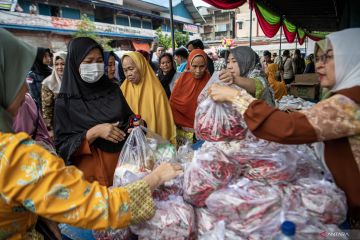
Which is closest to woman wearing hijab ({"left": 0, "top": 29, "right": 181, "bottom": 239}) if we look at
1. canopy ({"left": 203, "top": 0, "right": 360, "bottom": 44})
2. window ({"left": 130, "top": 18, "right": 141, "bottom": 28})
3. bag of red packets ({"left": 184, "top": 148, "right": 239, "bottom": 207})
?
bag of red packets ({"left": 184, "top": 148, "right": 239, "bottom": 207})

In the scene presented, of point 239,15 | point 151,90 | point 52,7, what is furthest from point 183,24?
point 151,90

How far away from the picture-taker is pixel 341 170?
115 cm

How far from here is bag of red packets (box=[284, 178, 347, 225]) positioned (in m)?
1.05

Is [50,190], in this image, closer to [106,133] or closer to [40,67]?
[106,133]

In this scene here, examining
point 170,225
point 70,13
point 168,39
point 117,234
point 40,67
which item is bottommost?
point 117,234

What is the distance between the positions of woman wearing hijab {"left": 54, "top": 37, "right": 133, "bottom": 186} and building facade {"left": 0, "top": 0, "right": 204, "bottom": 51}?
16.5 meters

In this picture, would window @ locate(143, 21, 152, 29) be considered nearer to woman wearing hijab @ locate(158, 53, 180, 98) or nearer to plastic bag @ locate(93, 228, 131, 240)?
woman wearing hijab @ locate(158, 53, 180, 98)

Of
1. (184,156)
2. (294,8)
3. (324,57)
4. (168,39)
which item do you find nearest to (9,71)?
(184,156)

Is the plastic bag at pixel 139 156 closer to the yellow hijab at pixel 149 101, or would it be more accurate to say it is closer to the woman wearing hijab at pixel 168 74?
the yellow hijab at pixel 149 101

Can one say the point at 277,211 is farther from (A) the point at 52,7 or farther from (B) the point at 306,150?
(A) the point at 52,7

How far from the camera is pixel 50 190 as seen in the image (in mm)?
860

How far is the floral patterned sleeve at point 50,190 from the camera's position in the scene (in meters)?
0.84

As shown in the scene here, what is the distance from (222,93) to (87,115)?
115cm

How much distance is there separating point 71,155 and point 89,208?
104 centimetres
